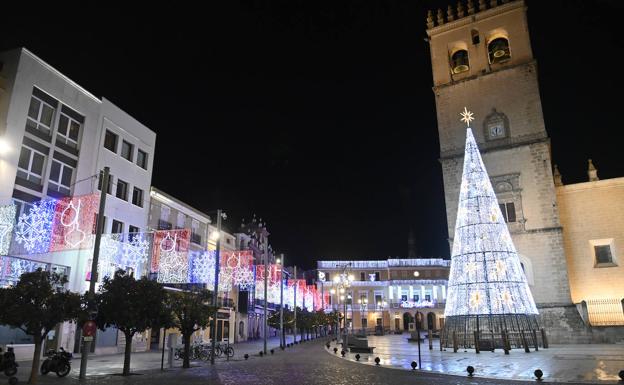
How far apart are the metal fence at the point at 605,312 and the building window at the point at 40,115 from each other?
3819 cm

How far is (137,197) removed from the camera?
1330 inches

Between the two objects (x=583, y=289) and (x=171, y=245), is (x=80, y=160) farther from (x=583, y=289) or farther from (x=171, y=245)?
(x=583, y=289)

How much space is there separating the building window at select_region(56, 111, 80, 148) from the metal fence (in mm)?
37123

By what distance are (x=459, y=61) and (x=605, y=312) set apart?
23.7 m

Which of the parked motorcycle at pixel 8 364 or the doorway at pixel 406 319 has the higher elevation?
the doorway at pixel 406 319

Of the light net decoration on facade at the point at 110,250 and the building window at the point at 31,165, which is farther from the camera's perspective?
the light net decoration on facade at the point at 110,250

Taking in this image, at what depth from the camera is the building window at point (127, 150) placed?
108 ft

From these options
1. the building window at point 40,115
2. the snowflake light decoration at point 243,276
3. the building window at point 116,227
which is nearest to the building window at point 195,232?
the building window at point 116,227

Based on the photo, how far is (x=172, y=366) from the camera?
70.4ft

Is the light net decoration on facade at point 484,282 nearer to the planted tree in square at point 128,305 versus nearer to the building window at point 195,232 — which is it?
the planted tree in square at point 128,305

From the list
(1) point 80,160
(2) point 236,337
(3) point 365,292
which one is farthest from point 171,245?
(3) point 365,292

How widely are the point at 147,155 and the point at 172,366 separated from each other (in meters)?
18.5

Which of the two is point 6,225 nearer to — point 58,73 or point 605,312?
point 58,73

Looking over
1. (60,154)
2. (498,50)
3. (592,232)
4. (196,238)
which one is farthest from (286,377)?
(498,50)
